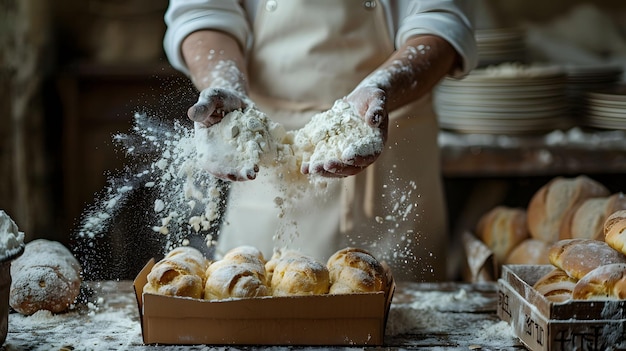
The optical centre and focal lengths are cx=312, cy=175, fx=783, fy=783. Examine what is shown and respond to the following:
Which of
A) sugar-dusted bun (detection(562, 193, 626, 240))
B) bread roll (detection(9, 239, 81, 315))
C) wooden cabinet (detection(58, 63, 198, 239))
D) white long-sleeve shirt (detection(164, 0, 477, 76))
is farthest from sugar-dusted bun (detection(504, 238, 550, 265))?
wooden cabinet (detection(58, 63, 198, 239))

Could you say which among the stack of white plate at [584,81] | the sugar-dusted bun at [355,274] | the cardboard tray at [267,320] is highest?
the stack of white plate at [584,81]

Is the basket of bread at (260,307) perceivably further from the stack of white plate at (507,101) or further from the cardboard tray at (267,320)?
the stack of white plate at (507,101)

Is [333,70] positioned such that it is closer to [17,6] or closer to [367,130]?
[367,130]

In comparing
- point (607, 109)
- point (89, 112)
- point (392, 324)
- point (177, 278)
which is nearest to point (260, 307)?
point (177, 278)

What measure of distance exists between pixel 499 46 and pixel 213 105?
1972mm

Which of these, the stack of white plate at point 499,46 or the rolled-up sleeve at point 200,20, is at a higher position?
the rolled-up sleeve at point 200,20

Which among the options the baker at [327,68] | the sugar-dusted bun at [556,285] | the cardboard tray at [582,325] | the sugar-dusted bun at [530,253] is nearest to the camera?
the cardboard tray at [582,325]

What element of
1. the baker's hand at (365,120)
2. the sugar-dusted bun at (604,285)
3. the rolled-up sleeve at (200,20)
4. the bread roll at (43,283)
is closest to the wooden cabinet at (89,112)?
the rolled-up sleeve at (200,20)

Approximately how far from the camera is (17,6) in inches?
140

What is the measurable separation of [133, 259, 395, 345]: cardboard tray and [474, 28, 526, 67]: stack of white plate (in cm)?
196

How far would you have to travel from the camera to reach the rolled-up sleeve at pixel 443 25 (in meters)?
2.06

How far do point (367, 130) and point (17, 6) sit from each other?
2.51 metres

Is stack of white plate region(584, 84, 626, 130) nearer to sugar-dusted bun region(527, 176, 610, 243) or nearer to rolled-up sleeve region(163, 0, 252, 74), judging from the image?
sugar-dusted bun region(527, 176, 610, 243)

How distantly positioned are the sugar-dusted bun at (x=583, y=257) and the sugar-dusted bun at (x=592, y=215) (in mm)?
591
